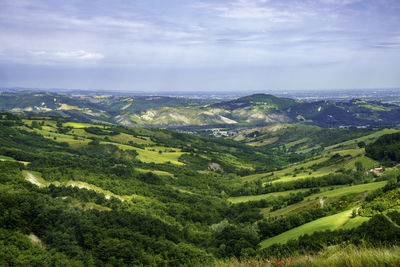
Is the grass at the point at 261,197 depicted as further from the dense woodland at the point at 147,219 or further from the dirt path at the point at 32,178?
the dirt path at the point at 32,178

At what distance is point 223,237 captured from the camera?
83.1 meters

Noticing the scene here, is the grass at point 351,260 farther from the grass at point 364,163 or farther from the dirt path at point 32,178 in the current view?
the grass at point 364,163

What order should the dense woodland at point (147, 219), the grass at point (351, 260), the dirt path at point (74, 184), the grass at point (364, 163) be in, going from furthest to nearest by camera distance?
the grass at point (364, 163) → the dirt path at point (74, 184) → the dense woodland at point (147, 219) → the grass at point (351, 260)

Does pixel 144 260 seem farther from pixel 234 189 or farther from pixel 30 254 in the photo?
pixel 234 189

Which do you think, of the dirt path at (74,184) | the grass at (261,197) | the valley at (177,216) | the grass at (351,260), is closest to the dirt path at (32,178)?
the dirt path at (74,184)

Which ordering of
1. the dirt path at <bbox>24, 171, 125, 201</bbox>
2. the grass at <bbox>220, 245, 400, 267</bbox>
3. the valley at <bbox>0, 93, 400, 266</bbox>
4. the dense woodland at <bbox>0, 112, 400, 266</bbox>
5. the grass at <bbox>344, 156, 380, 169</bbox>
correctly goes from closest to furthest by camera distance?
the grass at <bbox>220, 245, 400, 267</bbox>
the dense woodland at <bbox>0, 112, 400, 266</bbox>
the valley at <bbox>0, 93, 400, 266</bbox>
the dirt path at <bbox>24, 171, 125, 201</bbox>
the grass at <bbox>344, 156, 380, 169</bbox>

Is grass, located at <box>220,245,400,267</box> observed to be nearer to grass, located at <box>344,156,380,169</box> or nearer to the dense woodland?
the dense woodland

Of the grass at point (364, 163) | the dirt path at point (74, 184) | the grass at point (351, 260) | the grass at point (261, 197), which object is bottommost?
the grass at point (261, 197)

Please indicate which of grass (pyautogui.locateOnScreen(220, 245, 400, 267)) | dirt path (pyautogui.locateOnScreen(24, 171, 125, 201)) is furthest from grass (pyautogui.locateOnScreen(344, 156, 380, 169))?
grass (pyautogui.locateOnScreen(220, 245, 400, 267))

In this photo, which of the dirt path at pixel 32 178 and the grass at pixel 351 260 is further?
the dirt path at pixel 32 178

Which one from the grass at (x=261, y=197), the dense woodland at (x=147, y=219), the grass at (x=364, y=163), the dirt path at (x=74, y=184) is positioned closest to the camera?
the dense woodland at (x=147, y=219)

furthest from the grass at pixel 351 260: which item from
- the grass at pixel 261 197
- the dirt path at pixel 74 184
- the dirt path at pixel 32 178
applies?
the grass at pixel 261 197

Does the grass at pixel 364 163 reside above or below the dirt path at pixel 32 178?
below

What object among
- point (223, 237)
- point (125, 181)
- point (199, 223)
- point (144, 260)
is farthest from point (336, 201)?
point (125, 181)
